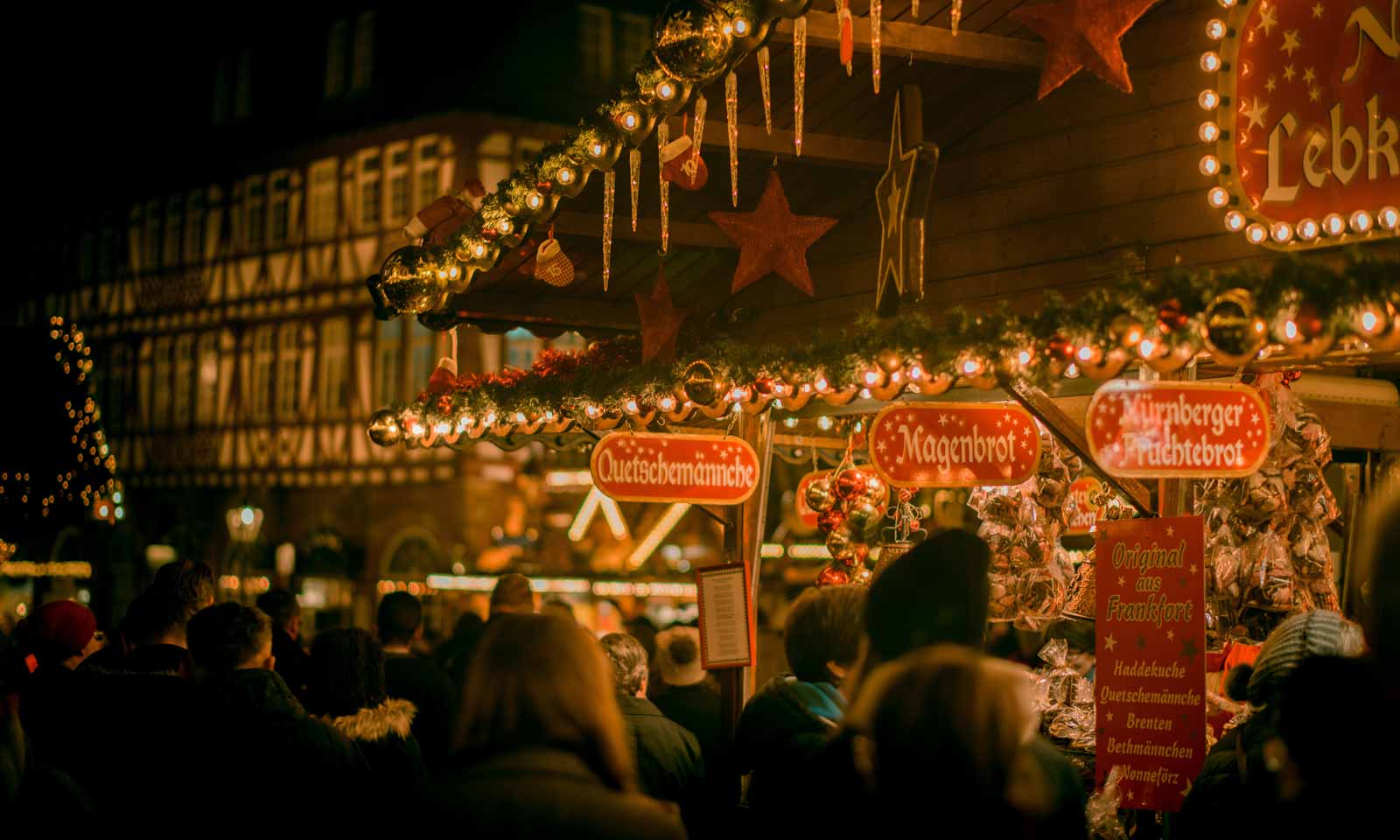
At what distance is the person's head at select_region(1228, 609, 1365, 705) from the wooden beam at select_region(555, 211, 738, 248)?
18.4 ft

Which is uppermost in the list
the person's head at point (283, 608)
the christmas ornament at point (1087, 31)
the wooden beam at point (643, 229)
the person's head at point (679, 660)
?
the christmas ornament at point (1087, 31)

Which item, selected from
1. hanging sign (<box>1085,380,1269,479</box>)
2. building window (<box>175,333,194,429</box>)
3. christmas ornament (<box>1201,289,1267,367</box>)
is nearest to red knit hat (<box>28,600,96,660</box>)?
hanging sign (<box>1085,380,1269,479</box>)

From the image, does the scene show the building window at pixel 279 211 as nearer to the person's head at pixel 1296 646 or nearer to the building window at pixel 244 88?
the building window at pixel 244 88

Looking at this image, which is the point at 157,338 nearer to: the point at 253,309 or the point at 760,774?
the point at 253,309

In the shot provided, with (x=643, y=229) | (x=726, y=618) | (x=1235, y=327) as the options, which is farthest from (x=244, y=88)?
(x=1235, y=327)

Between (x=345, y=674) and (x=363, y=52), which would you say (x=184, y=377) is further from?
(x=345, y=674)

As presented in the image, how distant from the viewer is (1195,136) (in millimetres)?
7117

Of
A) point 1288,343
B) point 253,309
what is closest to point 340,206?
point 253,309

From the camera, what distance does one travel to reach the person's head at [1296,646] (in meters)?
3.87

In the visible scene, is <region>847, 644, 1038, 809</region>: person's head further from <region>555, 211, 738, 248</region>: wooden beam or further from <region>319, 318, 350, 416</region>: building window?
<region>319, 318, 350, 416</region>: building window

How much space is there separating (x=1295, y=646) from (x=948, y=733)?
1731 millimetres

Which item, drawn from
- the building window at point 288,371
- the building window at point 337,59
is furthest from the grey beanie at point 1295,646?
the building window at point 337,59

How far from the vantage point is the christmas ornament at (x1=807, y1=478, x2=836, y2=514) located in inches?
348

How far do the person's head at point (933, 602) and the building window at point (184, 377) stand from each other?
3105 cm
